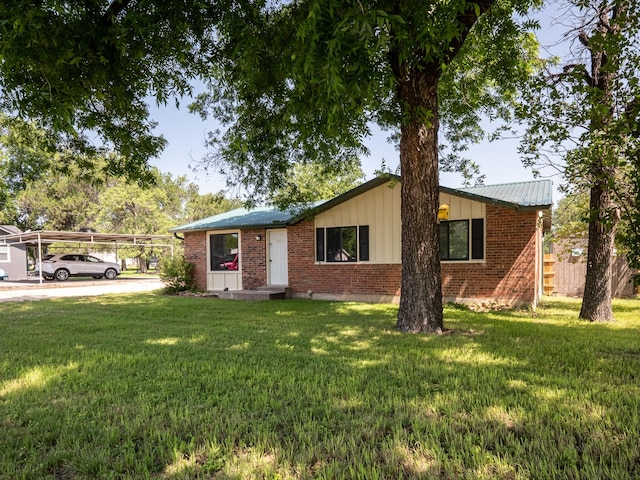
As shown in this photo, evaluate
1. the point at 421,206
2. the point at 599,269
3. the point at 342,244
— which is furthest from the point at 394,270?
the point at 421,206

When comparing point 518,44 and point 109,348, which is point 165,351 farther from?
point 518,44

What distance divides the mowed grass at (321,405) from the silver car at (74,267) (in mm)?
18916

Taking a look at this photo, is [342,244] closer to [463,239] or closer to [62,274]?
[463,239]

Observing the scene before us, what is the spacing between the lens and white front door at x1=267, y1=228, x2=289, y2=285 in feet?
44.8

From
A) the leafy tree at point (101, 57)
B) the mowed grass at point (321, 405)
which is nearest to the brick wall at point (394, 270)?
the mowed grass at point (321, 405)

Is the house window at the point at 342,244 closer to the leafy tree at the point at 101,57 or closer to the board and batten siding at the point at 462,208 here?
the board and batten siding at the point at 462,208

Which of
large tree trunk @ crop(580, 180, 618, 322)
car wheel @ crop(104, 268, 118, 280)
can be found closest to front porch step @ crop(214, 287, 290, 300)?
large tree trunk @ crop(580, 180, 618, 322)

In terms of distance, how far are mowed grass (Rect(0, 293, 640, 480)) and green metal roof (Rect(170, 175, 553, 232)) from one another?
4279 mm

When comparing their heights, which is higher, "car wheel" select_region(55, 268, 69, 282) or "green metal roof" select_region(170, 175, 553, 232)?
"green metal roof" select_region(170, 175, 553, 232)

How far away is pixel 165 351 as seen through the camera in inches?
209

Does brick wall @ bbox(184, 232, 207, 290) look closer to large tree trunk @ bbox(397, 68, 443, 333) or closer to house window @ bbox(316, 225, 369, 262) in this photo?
house window @ bbox(316, 225, 369, 262)

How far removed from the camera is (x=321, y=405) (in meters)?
3.30

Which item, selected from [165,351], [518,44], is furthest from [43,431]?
[518,44]

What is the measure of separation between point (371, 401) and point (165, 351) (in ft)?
10.3
